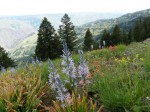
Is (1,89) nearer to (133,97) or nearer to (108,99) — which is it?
Answer: (108,99)

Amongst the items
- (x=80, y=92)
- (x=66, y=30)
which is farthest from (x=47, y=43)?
(x=80, y=92)

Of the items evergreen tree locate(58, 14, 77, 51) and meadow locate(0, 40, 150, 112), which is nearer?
meadow locate(0, 40, 150, 112)

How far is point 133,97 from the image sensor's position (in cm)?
575

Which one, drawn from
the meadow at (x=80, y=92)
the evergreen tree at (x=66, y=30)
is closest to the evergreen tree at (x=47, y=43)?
the evergreen tree at (x=66, y=30)

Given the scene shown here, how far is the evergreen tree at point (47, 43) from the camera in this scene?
50.1 m

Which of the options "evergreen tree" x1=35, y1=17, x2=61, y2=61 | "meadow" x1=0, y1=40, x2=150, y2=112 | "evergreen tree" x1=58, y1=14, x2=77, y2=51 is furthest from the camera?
"evergreen tree" x1=58, y1=14, x2=77, y2=51

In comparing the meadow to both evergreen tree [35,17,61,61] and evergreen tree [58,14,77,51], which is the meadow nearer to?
evergreen tree [35,17,61,61]

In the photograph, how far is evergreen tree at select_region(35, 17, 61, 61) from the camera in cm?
5009

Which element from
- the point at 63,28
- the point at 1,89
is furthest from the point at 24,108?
the point at 63,28

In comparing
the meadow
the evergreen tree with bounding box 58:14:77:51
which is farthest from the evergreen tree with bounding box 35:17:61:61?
the meadow

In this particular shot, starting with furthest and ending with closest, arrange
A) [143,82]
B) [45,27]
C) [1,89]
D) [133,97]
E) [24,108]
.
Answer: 1. [45,27]
2. [1,89]
3. [24,108]
4. [143,82]
5. [133,97]

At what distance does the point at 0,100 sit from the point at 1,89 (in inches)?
21.7

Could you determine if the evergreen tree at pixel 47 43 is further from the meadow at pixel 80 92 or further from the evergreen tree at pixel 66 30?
the meadow at pixel 80 92

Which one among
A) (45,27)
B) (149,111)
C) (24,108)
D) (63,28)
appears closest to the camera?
(149,111)
